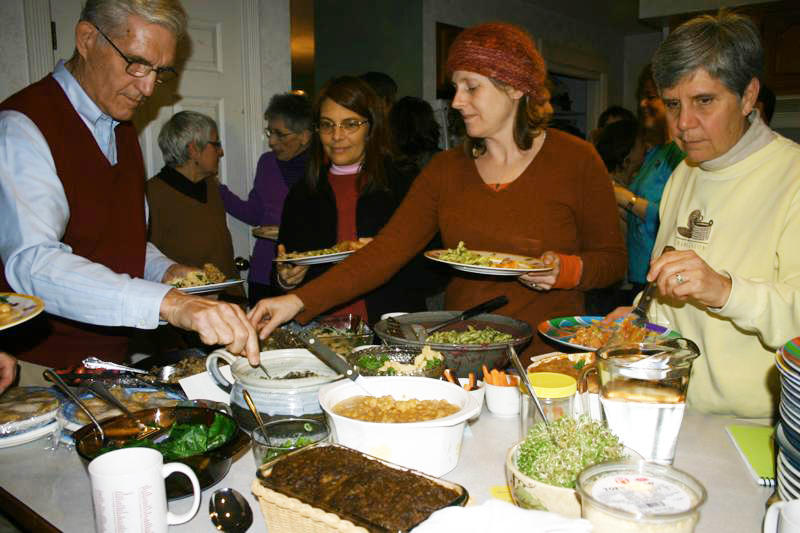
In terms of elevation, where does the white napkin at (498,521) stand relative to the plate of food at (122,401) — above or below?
above

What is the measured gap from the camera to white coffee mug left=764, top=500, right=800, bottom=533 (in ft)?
2.76

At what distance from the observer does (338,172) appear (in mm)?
3143

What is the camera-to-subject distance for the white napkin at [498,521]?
833 mm

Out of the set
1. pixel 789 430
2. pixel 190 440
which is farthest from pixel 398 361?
pixel 789 430

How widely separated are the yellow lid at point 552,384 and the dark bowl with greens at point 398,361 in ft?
0.75

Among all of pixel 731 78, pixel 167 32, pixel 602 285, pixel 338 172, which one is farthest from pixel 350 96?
pixel 731 78

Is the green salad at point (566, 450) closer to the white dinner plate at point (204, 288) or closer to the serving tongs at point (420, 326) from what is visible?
the serving tongs at point (420, 326)

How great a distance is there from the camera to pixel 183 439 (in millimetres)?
1354

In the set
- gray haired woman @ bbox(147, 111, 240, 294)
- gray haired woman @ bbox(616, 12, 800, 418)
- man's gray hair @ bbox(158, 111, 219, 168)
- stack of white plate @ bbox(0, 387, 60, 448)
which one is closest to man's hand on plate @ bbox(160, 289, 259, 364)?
stack of white plate @ bbox(0, 387, 60, 448)

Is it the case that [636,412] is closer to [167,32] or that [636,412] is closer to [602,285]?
[602,285]

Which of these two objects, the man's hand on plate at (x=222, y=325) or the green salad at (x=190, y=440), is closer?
the green salad at (x=190, y=440)

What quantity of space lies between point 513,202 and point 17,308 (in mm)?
1659

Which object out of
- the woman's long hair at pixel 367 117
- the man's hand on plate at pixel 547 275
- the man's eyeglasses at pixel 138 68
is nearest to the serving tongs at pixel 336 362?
the man's hand on plate at pixel 547 275

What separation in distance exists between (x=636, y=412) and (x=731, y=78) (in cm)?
104
